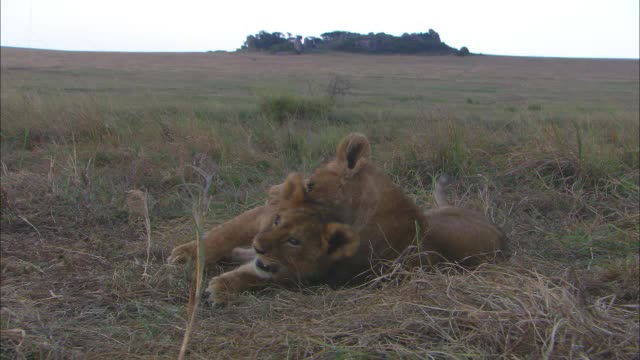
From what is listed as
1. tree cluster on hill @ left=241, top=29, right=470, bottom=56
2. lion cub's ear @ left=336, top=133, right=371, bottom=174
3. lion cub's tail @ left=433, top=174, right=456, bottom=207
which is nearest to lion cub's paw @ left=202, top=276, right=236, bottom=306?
lion cub's ear @ left=336, top=133, right=371, bottom=174

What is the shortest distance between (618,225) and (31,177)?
394cm

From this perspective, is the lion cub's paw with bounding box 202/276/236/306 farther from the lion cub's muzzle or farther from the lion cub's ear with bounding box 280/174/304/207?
the lion cub's ear with bounding box 280/174/304/207

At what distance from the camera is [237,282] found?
10.5 feet

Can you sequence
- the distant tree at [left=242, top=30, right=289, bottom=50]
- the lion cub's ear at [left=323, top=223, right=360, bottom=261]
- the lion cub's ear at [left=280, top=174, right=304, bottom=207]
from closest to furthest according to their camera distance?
the lion cub's ear at [left=323, top=223, right=360, bottom=261]
the lion cub's ear at [left=280, top=174, right=304, bottom=207]
the distant tree at [left=242, top=30, right=289, bottom=50]

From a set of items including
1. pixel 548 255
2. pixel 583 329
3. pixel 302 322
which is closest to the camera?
pixel 583 329

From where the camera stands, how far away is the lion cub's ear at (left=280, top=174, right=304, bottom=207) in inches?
121

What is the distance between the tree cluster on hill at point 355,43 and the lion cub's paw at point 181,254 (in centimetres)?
1935

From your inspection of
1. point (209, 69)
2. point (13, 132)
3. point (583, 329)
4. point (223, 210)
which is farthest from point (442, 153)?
point (209, 69)

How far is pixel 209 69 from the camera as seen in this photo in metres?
19.7

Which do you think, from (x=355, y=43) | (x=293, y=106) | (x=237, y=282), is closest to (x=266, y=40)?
(x=355, y=43)

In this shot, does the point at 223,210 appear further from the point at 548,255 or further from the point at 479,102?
the point at 479,102

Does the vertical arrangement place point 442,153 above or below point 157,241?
above

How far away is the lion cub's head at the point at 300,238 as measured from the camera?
117 inches

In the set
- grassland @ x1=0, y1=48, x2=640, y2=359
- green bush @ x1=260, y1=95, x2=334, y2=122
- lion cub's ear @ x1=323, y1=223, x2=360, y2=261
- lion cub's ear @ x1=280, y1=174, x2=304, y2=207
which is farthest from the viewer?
green bush @ x1=260, y1=95, x2=334, y2=122
